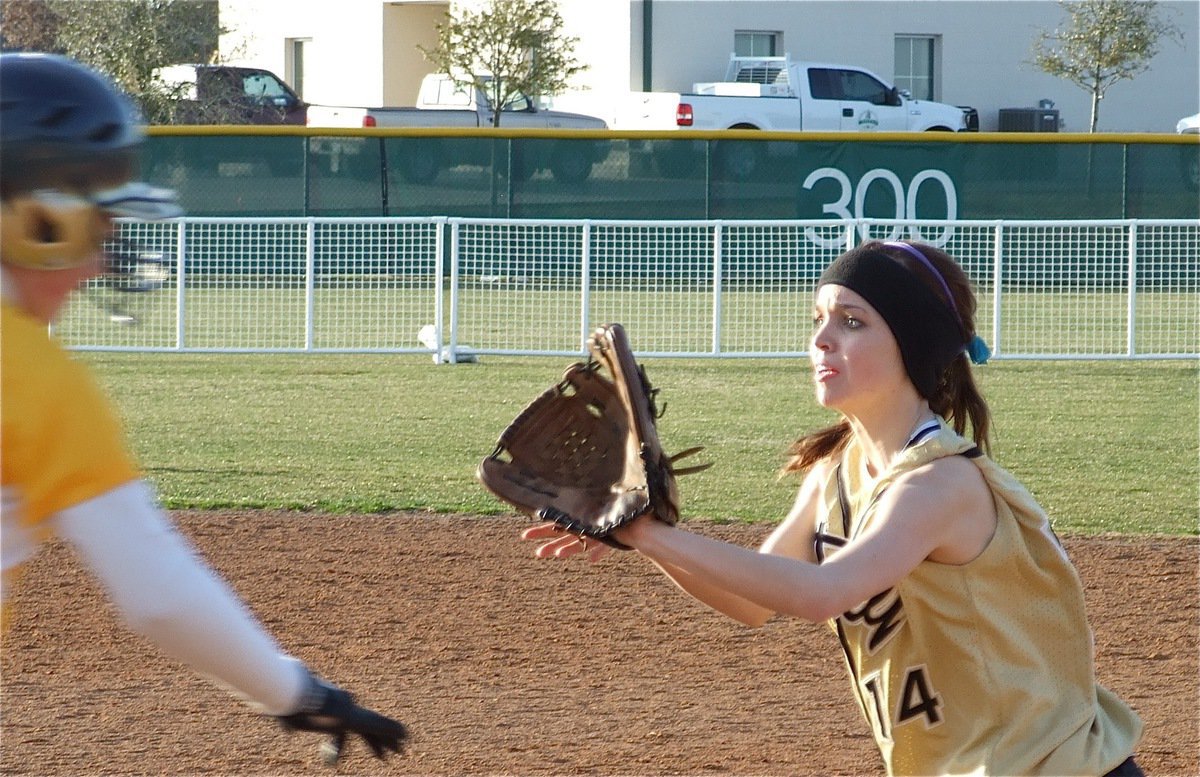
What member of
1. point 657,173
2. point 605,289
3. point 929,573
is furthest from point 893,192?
point 929,573

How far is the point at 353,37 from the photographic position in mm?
37031

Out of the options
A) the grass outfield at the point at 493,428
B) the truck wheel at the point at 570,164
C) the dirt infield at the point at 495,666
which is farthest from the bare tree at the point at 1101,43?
the dirt infield at the point at 495,666

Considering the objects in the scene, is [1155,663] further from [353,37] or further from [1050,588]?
[353,37]

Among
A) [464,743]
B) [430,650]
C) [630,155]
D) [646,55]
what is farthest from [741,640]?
[646,55]

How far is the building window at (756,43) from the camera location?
108 feet

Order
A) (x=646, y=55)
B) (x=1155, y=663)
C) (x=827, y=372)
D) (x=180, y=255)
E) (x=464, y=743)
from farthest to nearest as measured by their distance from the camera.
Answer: (x=646, y=55) → (x=180, y=255) → (x=1155, y=663) → (x=464, y=743) → (x=827, y=372)

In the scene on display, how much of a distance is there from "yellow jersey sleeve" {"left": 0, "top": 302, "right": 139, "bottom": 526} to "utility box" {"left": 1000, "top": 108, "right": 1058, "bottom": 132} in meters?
34.0

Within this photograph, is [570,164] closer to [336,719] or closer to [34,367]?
[336,719]

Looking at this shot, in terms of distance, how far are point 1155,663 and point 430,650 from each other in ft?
8.58

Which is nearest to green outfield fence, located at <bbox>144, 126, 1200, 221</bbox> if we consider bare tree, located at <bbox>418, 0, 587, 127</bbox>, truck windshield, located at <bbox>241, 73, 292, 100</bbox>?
bare tree, located at <bbox>418, 0, 587, 127</bbox>

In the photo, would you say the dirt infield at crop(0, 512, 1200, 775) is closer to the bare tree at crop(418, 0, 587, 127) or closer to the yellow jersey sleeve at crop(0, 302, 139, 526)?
the yellow jersey sleeve at crop(0, 302, 139, 526)

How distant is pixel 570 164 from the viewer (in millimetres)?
18359

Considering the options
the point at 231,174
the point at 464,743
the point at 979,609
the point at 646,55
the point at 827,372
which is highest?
the point at 646,55

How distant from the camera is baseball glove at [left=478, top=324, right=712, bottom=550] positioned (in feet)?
8.68
